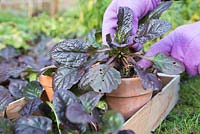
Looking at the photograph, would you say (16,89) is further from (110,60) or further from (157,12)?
(157,12)

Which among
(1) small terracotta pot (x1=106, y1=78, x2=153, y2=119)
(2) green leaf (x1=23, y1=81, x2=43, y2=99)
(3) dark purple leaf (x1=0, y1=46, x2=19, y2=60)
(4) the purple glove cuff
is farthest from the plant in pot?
(3) dark purple leaf (x1=0, y1=46, x2=19, y2=60)

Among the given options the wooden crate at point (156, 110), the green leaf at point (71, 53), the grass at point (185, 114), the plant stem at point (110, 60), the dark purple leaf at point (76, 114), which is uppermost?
the green leaf at point (71, 53)

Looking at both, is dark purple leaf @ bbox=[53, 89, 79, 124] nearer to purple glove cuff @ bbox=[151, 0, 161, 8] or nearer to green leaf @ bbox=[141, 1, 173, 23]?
green leaf @ bbox=[141, 1, 173, 23]

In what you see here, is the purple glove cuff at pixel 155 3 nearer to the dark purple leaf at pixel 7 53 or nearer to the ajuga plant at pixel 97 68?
the ajuga plant at pixel 97 68

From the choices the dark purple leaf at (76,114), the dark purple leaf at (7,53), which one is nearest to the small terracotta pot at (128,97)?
the dark purple leaf at (76,114)

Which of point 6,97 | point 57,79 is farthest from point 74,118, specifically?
point 6,97

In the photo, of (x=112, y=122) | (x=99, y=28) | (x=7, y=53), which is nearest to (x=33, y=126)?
(x=112, y=122)

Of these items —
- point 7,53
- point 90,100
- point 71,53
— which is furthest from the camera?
point 7,53
